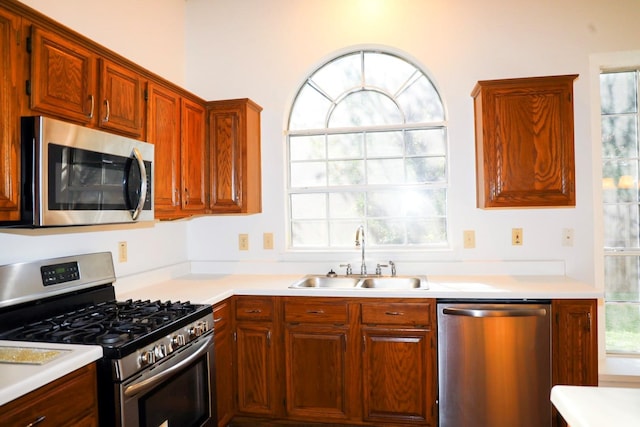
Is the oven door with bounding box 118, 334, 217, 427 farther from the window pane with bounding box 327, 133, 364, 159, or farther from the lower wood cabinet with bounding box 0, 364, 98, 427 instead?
the window pane with bounding box 327, 133, 364, 159

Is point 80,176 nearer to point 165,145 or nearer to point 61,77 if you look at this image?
point 61,77

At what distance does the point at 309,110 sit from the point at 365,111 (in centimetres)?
43

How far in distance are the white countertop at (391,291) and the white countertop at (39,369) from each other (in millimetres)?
804

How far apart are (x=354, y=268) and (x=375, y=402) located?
3.03 feet

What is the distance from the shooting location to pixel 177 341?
1.90 metres

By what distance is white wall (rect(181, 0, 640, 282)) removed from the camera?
2.91m

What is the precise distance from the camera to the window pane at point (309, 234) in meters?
3.35

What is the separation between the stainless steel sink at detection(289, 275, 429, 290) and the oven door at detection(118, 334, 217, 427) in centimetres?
86

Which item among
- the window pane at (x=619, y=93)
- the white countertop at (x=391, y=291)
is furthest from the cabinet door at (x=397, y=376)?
the window pane at (x=619, y=93)

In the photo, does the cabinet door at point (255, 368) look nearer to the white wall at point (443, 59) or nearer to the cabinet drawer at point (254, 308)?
the cabinet drawer at point (254, 308)

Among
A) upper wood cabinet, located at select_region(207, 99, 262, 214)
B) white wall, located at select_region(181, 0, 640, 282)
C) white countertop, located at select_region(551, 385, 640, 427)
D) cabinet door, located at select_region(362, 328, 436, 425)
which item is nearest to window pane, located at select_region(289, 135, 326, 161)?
white wall, located at select_region(181, 0, 640, 282)

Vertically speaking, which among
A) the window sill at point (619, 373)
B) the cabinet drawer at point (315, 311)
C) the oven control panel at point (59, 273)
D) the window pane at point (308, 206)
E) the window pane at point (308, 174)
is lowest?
the window sill at point (619, 373)

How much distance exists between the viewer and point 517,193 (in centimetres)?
267

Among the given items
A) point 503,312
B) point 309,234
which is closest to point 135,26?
point 309,234
